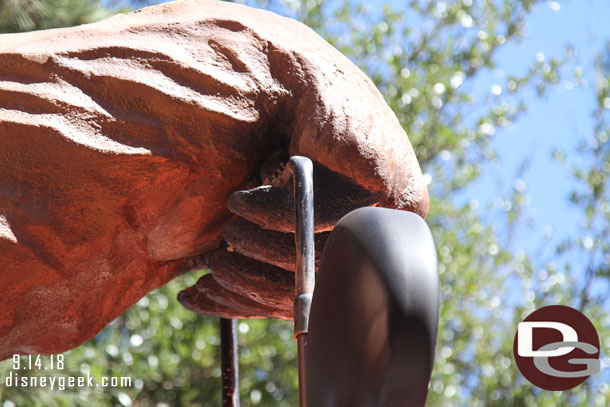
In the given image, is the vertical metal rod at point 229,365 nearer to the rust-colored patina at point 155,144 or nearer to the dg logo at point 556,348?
the rust-colored patina at point 155,144

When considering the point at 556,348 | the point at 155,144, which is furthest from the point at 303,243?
the point at 556,348

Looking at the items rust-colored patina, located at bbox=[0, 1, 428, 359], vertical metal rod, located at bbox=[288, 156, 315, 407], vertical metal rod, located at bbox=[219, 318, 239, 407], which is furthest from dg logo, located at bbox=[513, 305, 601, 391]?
vertical metal rod, located at bbox=[288, 156, 315, 407]

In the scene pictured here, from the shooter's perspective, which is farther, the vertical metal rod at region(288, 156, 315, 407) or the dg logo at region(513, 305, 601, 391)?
the dg logo at region(513, 305, 601, 391)

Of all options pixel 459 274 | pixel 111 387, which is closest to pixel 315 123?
pixel 111 387

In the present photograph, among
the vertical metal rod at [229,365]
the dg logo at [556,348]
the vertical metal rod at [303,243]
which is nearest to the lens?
the vertical metal rod at [303,243]

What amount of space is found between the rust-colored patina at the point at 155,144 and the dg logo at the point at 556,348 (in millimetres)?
1588

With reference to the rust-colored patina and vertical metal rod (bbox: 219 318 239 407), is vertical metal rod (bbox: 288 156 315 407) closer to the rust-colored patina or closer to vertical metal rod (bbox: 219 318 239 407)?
the rust-colored patina

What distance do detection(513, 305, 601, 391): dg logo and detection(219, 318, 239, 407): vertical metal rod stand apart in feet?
4.60

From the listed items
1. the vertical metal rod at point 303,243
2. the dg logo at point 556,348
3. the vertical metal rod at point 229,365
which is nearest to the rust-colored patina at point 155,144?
the vertical metal rod at point 303,243

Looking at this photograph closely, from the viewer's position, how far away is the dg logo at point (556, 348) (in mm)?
2559

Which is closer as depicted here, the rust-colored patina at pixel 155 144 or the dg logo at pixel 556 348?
the rust-colored patina at pixel 155 144

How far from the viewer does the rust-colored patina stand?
39.4 inches

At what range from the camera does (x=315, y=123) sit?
40.1 inches

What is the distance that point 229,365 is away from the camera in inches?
50.9
